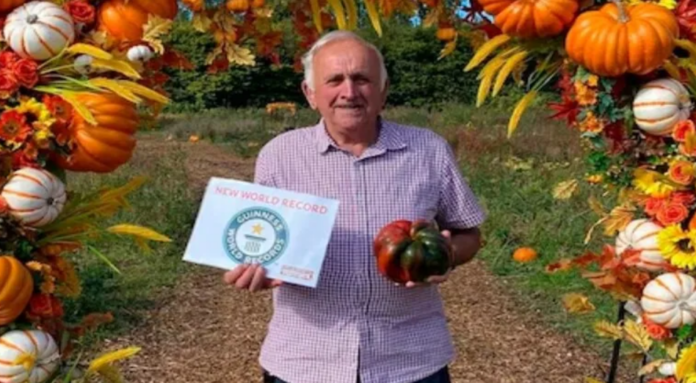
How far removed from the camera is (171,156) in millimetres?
12438

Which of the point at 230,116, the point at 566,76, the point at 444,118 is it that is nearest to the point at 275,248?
the point at 566,76

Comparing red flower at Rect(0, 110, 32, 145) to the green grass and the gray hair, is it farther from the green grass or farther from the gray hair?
the green grass

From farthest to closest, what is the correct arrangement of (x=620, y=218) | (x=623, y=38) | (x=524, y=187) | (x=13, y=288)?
(x=524, y=187) → (x=620, y=218) → (x=623, y=38) → (x=13, y=288)

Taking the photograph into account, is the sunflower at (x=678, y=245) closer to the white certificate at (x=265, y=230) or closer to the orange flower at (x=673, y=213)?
Result: the orange flower at (x=673, y=213)

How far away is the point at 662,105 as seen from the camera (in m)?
2.50

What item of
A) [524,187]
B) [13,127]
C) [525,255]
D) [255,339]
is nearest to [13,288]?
[13,127]

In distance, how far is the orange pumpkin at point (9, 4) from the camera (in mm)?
2422

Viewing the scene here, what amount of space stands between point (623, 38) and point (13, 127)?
1475 millimetres

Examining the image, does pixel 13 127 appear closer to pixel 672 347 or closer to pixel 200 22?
pixel 200 22

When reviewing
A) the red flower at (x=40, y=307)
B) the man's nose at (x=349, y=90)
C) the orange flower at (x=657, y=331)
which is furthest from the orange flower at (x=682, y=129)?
the red flower at (x=40, y=307)

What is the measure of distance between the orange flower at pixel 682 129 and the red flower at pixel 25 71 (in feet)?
5.15

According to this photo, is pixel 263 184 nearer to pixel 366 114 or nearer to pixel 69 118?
pixel 366 114

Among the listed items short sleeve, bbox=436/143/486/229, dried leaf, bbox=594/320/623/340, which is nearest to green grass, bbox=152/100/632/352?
dried leaf, bbox=594/320/623/340

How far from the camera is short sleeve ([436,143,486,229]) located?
2824 mm
